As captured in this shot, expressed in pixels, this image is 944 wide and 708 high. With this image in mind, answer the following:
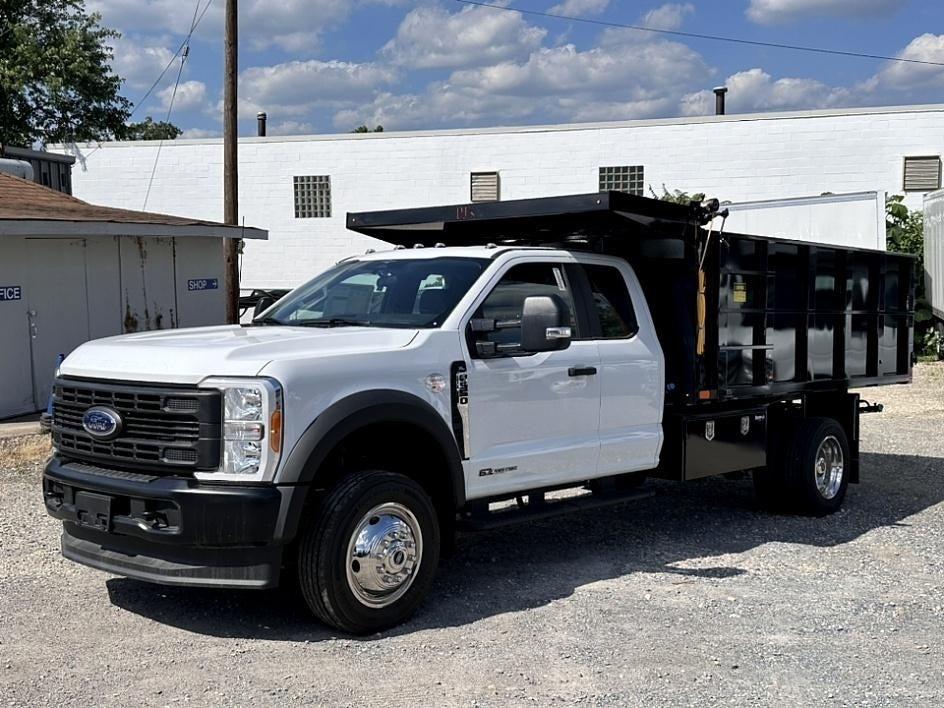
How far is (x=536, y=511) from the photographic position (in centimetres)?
654

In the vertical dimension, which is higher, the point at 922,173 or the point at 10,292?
the point at 922,173

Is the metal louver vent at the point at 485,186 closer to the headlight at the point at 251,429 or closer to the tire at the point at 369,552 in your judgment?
the tire at the point at 369,552

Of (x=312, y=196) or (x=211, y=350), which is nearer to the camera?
(x=211, y=350)

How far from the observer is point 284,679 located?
16.2ft

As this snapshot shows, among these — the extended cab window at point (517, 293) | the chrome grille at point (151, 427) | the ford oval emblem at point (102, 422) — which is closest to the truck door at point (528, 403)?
the extended cab window at point (517, 293)

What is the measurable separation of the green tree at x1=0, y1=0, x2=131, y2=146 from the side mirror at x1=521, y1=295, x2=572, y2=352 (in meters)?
33.7

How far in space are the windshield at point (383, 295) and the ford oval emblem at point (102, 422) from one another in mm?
1396

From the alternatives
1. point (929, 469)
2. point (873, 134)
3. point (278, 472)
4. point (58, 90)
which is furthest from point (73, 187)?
point (278, 472)

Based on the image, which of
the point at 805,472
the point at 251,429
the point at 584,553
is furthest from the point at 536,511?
the point at 805,472

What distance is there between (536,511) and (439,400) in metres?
1.12

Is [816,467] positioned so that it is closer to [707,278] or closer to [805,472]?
[805,472]

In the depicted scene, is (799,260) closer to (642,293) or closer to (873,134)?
(642,293)

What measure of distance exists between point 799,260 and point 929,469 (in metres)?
3.56

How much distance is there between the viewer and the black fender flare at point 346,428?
520 centimetres
